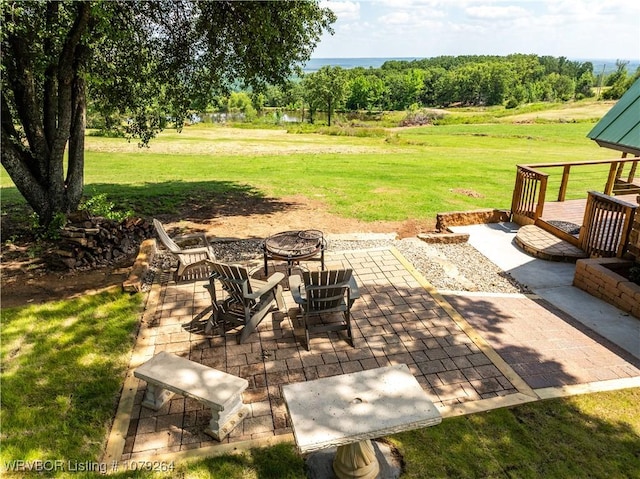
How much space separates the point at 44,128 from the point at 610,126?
9.87 metres

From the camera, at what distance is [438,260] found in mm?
7707

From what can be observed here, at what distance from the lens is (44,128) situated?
8.34 metres

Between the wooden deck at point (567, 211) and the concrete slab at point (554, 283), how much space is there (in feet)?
2.61

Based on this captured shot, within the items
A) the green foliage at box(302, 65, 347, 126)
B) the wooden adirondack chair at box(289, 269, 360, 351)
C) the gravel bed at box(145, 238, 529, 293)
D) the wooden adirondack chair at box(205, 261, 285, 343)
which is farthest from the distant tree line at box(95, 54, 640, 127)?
the wooden adirondack chair at box(289, 269, 360, 351)

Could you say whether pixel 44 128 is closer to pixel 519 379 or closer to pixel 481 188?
pixel 519 379

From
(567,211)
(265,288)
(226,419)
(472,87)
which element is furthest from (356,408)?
(472,87)

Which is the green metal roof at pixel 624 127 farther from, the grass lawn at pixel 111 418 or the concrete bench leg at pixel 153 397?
the concrete bench leg at pixel 153 397

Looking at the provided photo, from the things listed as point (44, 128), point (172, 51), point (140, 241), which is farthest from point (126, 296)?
point (172, 51)

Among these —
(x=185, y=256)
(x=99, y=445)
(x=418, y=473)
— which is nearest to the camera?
(x=418, y=473)

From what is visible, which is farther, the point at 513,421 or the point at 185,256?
the point at 185,256

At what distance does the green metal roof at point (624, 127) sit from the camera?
4.55 m

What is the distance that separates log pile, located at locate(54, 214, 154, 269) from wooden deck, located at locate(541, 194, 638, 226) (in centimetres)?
899

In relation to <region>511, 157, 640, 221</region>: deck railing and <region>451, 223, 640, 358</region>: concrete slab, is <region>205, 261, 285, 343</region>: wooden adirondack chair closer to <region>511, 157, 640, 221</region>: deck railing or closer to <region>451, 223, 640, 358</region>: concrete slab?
<region>451, 223, 640, 358</region>: concrete slab

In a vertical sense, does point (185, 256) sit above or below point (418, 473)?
above
